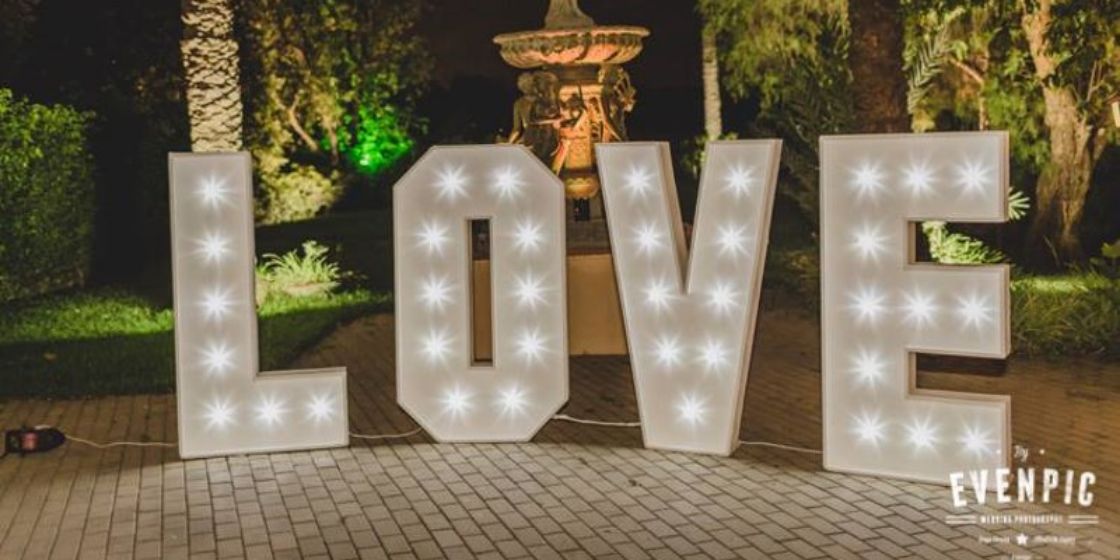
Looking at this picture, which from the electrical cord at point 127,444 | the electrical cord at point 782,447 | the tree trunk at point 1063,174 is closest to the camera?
the electrical cord at point 782,447

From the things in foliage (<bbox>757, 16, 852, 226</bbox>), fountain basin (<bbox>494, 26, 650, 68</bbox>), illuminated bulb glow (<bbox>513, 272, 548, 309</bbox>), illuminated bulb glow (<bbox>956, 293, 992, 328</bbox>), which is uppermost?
fountain basin (<bbox>494, 26, 650, 68</bbox>)

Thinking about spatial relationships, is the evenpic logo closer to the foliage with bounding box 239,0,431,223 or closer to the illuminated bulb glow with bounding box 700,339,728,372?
the illuminated bulb glow with bounding box 700,339,728,372

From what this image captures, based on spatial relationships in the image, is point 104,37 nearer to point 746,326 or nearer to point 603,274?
point 603,274

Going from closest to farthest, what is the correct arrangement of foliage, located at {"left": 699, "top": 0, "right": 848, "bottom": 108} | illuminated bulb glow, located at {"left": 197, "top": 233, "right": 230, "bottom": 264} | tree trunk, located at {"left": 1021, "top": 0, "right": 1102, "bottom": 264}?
illuminated bulb glow, located at {"left": 197, "top": 233, "right": 230, "bottom": 264}
tree trunk, located at {"left": 1021, "top": 0, "right": 1102, "bottom": 264}
foliage, located at {"left": 699, "top": 0, "right": 848, "bottom": 108}

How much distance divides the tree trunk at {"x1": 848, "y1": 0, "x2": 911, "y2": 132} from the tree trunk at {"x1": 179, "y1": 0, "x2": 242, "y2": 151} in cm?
658

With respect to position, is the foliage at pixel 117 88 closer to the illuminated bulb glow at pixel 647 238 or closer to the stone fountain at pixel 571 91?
the stone fountain at pixel 571 91

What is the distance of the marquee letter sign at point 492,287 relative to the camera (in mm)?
7926

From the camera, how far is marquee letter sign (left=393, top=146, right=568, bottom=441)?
7926 mm

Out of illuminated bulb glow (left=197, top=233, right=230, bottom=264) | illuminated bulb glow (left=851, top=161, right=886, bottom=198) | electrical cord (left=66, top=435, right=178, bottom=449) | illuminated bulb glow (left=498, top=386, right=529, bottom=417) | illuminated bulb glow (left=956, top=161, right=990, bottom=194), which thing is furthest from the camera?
electrical cord (left=66, top=435, right=178, bottom=449)

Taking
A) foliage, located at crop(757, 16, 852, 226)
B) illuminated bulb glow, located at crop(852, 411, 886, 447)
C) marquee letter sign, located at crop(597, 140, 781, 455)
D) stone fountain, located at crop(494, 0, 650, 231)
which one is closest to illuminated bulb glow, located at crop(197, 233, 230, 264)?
marquee letter sign, located at crop(597, 140, 781, 455)

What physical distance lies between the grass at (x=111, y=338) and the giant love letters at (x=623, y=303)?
8.68ft

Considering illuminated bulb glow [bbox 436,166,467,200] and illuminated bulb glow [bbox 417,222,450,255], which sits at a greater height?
illuminated bulb glow [bbox 436,166,467,200]

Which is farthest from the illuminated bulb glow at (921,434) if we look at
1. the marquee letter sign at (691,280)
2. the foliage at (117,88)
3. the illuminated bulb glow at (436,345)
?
the foliage at (117,88)

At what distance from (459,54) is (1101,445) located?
845 inches
